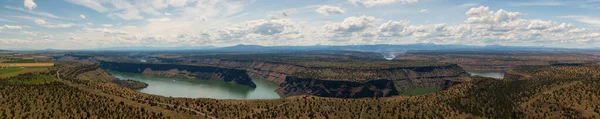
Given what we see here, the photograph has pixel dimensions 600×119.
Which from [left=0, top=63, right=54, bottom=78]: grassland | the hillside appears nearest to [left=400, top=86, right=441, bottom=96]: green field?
the hillside

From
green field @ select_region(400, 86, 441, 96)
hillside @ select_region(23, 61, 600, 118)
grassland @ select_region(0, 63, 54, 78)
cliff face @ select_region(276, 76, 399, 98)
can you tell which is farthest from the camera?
green field @ select_region(400, 86, 441, 96)

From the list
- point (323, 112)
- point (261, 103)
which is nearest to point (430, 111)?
point (323, 112)

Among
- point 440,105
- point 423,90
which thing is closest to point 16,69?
point 440,105

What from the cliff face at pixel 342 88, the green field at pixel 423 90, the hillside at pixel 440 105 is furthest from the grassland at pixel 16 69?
the green field at pixel 423 90

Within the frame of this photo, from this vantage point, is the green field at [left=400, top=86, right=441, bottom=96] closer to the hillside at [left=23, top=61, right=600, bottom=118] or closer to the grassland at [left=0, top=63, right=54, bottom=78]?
the hillside at [left=23, top=61, right=600, bottom=118]

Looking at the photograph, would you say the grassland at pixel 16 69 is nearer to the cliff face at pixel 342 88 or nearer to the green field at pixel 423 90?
the cliff face at pixel 342 88

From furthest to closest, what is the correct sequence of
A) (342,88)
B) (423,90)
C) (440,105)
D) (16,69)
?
(423,90) → (342,88) → (16,69) → (440,105)

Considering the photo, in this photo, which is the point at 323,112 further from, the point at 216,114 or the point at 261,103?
the point at 216,114

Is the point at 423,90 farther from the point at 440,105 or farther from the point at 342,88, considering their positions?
the point at 440,105
